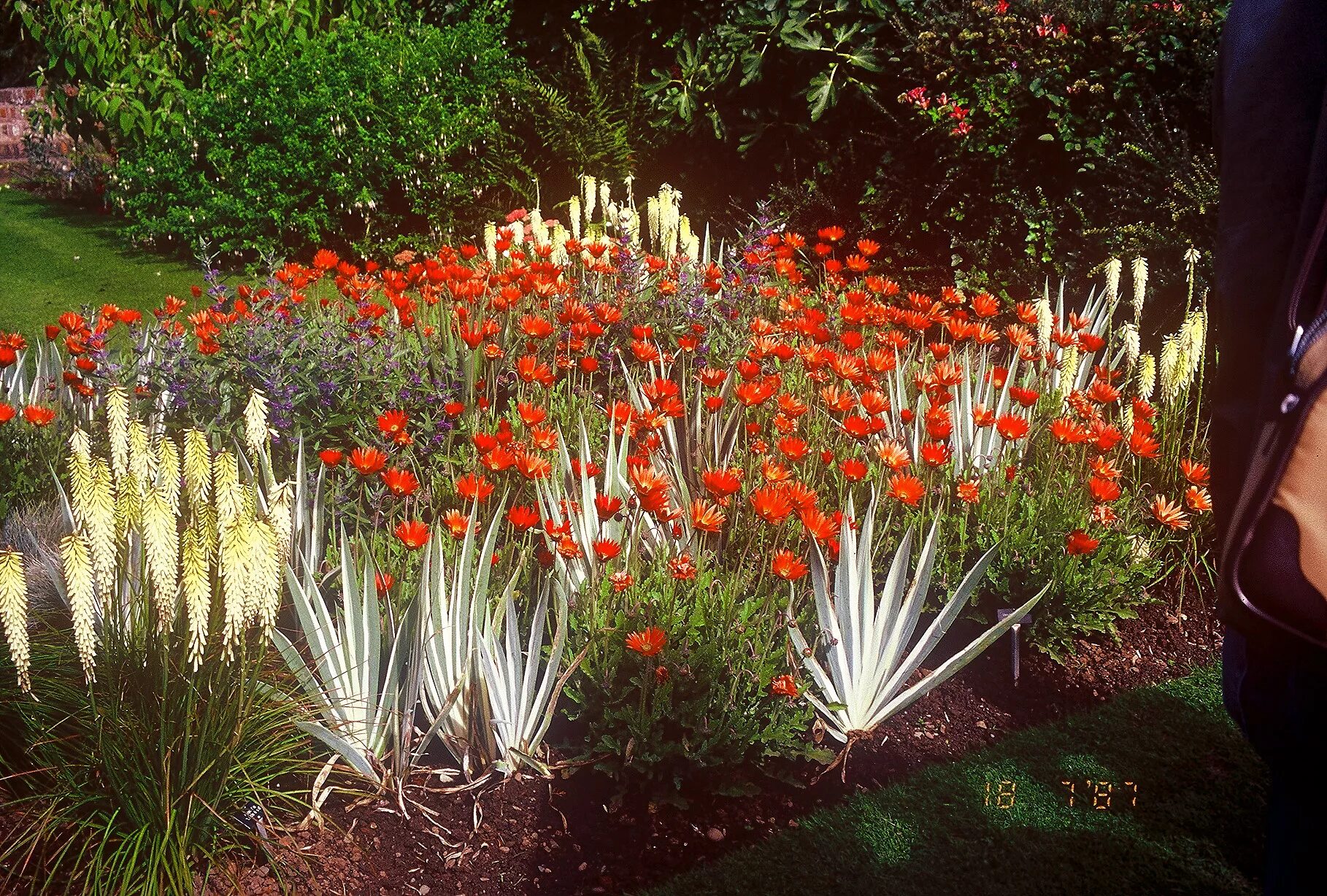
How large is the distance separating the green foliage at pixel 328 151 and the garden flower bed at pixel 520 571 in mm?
3556

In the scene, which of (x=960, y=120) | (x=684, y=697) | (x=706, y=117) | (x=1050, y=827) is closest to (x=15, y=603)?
(x=684, y=697)

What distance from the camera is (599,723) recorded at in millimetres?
2504

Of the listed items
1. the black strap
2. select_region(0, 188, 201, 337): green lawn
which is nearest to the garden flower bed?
the black strap

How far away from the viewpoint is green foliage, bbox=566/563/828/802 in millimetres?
2432

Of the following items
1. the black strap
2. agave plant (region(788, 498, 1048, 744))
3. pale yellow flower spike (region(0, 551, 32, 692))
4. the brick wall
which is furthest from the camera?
the brick wall

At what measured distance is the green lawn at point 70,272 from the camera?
7.01 meters

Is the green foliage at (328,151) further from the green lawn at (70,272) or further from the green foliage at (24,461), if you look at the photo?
the green foliage at (24,461)

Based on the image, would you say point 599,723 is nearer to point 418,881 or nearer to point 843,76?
point 418,881

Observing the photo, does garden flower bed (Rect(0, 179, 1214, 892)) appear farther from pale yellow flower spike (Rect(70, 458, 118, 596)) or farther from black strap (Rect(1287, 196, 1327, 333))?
black strap (Rect(1287, 196, 1327, 333))

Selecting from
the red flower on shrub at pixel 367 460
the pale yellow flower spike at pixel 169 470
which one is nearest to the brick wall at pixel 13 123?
the red flower on shrub at pixel 367 460

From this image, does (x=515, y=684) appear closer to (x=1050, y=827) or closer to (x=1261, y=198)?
(x=1050, y=827)

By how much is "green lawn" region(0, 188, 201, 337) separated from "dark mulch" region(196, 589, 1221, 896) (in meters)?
5.09

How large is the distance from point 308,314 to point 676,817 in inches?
104

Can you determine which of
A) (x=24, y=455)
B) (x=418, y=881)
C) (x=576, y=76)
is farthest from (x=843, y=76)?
(x=418, y=881)
